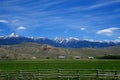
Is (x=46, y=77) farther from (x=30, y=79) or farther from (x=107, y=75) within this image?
(x=107, y=75)

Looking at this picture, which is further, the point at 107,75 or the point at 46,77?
the point at 46,77

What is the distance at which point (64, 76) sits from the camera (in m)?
49.5

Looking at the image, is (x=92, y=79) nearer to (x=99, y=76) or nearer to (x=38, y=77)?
(x=99, y=76)

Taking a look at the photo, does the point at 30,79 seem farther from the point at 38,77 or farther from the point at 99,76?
the point at 99,76

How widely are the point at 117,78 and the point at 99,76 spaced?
288cm

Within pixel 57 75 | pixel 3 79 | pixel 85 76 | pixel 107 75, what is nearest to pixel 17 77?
pixel 3 79

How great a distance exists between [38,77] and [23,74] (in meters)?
3.46

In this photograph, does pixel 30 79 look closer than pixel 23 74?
Yes

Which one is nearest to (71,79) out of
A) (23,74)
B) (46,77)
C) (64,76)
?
(64,76)

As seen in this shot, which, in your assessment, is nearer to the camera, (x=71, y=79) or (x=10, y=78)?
(x=10, y=78)

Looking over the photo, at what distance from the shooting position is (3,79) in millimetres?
46062

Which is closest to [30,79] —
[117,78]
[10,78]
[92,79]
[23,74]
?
[10,78]

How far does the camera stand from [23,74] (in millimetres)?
51000

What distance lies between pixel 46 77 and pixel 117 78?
1192cm
